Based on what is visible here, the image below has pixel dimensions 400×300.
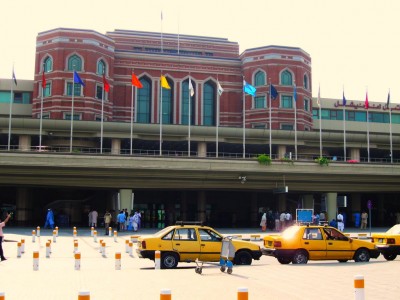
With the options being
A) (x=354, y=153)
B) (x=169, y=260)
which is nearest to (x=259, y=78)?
(x=354, y=153)

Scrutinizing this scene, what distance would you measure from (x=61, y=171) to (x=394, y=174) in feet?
91.2

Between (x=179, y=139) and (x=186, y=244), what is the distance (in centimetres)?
3697

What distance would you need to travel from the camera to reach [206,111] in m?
66.6

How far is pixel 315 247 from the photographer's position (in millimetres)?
18328

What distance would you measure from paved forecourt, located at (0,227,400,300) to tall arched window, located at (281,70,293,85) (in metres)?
46.6

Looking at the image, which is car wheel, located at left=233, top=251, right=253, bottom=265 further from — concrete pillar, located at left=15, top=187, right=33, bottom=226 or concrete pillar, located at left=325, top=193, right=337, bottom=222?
concrete pillar, located at left=15, top=187, right=33, bottom=226

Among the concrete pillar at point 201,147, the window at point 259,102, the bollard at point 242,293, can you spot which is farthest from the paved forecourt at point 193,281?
the window at point 259,102

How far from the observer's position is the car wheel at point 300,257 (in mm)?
18062

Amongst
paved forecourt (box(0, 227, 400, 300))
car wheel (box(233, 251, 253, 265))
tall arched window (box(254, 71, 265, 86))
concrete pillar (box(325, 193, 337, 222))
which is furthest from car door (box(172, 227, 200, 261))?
tall arched window (box(254, 71, 265, 86))

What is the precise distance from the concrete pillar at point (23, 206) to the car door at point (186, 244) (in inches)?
1143

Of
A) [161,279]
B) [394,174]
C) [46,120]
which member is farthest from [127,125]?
[161,279]

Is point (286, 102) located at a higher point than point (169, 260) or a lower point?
higher

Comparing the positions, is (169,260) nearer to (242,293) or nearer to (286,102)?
(242,293)

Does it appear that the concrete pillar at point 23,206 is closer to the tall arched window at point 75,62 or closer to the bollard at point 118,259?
the tall arched window at point 75,62
